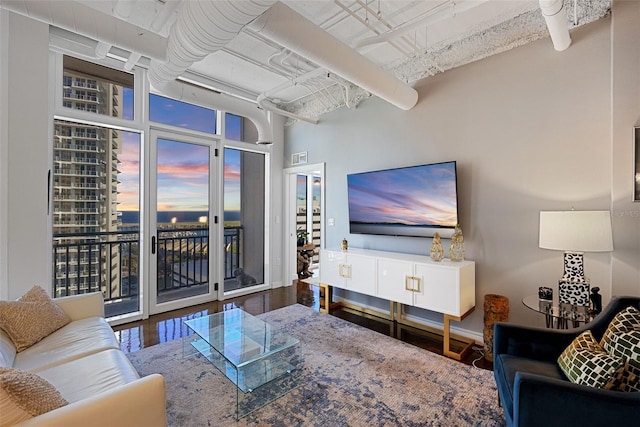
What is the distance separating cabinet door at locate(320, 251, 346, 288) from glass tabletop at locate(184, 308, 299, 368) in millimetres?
1253

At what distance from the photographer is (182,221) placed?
4211 mm

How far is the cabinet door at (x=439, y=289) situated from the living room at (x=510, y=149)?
471 millimetres

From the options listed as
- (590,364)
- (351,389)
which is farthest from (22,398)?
(590,364)

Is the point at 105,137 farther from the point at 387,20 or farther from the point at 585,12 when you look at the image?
the point at 585,12

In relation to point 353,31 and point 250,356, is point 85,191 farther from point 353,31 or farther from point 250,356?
point 353,31

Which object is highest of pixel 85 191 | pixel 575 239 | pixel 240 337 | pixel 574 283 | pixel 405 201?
pixel 85 191

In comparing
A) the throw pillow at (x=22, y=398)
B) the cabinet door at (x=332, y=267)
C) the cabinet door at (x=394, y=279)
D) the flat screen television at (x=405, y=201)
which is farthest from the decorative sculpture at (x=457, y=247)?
the throw pillow at (x=22, y=398)

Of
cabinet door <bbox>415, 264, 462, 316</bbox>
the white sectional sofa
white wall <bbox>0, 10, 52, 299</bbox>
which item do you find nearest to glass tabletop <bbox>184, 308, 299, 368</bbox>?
the white sectional sofa

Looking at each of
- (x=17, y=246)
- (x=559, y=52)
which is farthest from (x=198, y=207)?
(x=559, y=52)

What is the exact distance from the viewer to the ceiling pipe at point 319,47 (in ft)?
6.62

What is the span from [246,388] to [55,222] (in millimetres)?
2817

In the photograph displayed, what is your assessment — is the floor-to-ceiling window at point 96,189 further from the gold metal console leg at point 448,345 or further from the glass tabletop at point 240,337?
the gold metal console leg at point 448,345

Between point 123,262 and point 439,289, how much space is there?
3724 mm

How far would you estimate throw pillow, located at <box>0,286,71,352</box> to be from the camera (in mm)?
1970
